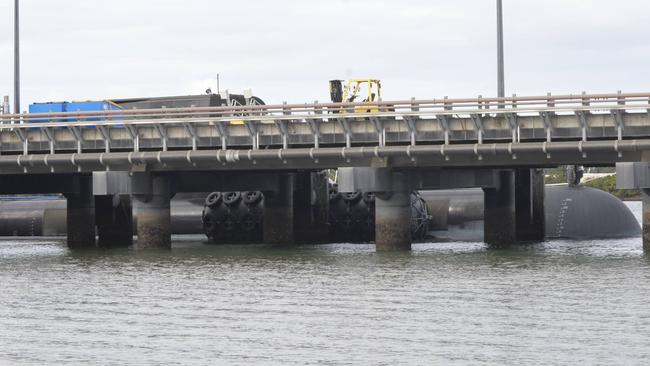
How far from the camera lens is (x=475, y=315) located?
40.2m

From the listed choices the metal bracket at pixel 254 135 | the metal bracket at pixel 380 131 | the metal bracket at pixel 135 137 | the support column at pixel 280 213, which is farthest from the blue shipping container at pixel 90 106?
the metal bracket at pixel 380 131


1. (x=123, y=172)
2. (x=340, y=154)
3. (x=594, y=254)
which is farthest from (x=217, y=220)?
(x=594, y=254)

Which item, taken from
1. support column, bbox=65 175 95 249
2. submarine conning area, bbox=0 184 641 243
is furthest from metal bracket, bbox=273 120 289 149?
support column, bbox=65 175 95 249

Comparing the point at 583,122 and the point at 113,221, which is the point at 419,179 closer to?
the point at 583,122

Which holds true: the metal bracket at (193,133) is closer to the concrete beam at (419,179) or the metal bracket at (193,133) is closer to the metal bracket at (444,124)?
the concrete beam at (419,179)

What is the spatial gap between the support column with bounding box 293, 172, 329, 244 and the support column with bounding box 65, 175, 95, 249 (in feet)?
42.4

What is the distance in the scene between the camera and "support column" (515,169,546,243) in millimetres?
86250

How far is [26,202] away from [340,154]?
48.6 metres

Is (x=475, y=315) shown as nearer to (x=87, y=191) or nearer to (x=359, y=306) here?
(x=359, y=306)

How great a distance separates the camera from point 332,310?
42312 millimetres

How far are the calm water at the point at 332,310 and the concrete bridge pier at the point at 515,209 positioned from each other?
1441 cm

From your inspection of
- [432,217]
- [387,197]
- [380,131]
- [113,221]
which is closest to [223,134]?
[380,131]

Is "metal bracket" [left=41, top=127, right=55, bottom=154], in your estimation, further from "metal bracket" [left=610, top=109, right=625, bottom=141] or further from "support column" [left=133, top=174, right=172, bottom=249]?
"metal bracket" [left=610, top=109, right=625, bottom=141]

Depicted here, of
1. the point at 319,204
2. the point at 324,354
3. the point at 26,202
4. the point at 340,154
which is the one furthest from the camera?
the point at 26,202
